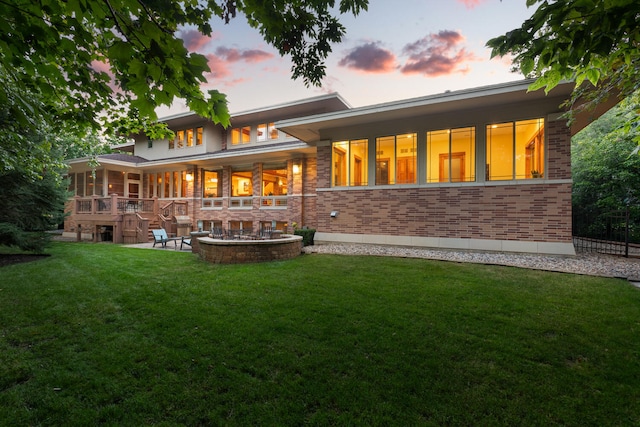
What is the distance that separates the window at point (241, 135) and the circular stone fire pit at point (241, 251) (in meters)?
11.3

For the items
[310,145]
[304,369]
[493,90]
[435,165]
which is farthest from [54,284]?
[493,90]

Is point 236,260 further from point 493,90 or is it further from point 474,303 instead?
point 493,90

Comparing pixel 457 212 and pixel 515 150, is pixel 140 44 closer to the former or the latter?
pixel 457 212

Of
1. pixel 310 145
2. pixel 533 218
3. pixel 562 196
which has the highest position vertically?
pixel 310 145

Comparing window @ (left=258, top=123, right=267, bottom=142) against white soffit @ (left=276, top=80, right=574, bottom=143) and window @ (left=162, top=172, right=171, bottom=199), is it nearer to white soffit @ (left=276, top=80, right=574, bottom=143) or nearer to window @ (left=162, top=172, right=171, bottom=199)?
white soffit @ (left=276, top=80, right=574, bottom=143)

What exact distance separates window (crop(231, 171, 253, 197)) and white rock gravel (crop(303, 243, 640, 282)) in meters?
9.50

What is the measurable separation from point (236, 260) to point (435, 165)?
8234mm

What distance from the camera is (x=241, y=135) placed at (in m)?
19.0

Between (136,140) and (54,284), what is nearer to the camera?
(54,284)

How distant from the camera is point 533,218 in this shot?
9.54 m

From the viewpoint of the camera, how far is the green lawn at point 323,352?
2.52 meters

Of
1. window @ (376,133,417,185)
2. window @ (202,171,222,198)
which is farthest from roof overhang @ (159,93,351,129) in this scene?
window @ (376,133,417,185)

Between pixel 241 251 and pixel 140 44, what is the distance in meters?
6.93

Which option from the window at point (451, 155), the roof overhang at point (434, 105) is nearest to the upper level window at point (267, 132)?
the roof overhang at point (434, 105)
